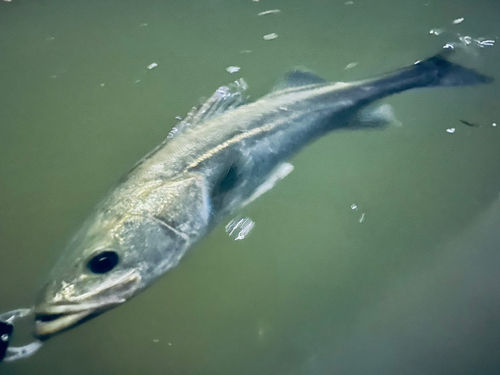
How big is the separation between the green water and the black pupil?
33 centimetres

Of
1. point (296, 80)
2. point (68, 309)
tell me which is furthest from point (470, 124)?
point (68, 309)

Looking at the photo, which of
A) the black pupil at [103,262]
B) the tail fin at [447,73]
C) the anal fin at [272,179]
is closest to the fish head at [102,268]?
the black pupil at [103,262]

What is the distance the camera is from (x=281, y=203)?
152 cm

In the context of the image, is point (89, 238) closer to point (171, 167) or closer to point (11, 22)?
point (171, 167)

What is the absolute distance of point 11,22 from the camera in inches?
87.5

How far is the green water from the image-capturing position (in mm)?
1281

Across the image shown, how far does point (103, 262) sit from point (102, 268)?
0.05 feet

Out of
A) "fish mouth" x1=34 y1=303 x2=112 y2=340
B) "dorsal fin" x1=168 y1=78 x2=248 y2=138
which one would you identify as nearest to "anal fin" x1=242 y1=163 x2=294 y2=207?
A: "dorsal fin" x1=168 y1=78 x2=248 y2=138

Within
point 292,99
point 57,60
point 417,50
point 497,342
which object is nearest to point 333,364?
point 497,342

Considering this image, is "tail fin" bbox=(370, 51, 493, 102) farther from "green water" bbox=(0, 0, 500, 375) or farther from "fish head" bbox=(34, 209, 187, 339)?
"fish head" bbox=(34, 209, 187, 339)

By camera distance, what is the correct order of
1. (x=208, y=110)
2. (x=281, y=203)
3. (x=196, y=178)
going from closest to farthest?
1. (x=196, y=178)
2. (x=208, y=110)
3. (x=281, y=203)

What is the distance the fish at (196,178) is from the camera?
1.00m

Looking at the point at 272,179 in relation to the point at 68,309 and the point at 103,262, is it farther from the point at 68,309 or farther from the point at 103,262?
the point at 68,309

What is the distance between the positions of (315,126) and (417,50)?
95cm
